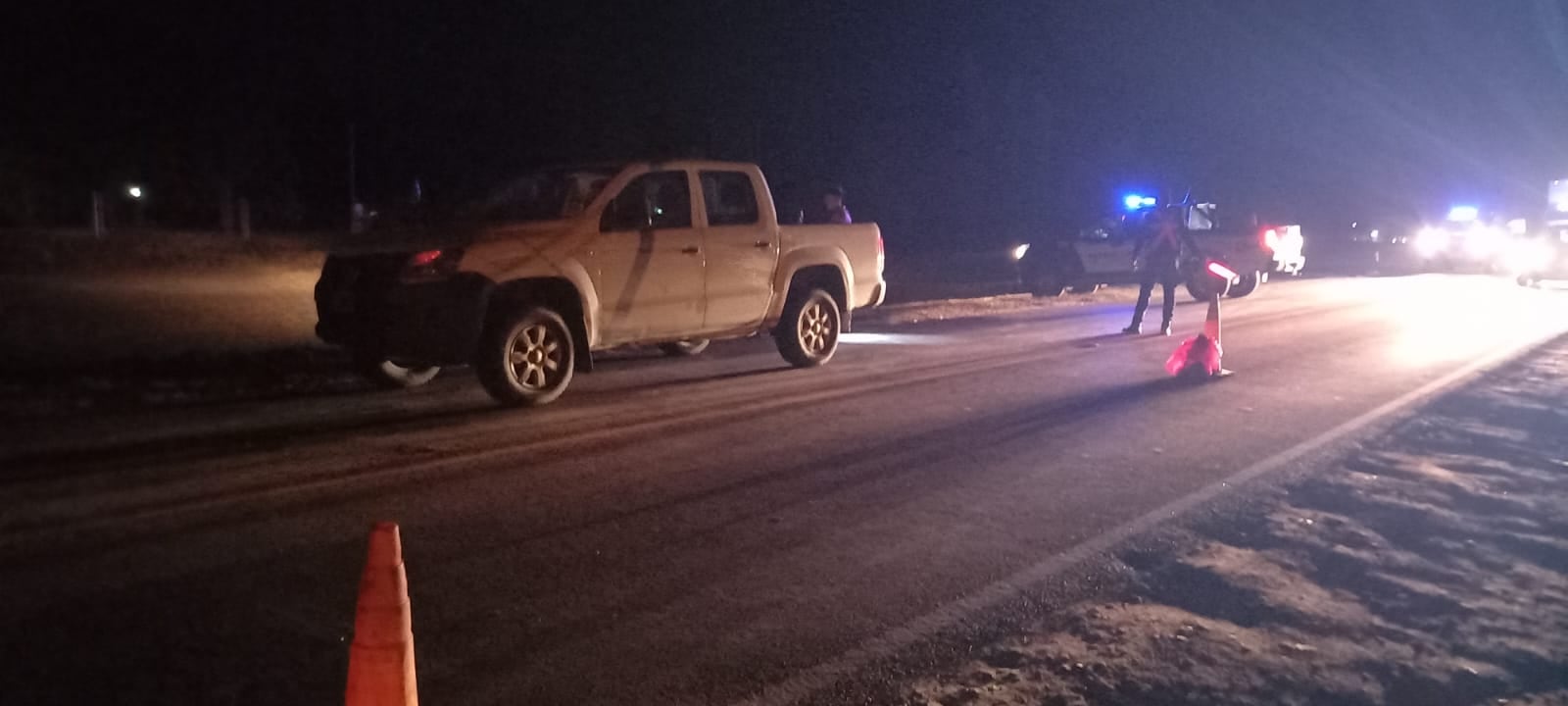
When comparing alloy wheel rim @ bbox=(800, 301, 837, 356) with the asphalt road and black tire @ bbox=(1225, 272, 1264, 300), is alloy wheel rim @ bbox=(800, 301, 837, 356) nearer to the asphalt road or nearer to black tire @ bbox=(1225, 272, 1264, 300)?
the asphalt road

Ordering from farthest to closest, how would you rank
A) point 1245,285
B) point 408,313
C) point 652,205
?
point 1245,285 → point 652,205 → point 408,313

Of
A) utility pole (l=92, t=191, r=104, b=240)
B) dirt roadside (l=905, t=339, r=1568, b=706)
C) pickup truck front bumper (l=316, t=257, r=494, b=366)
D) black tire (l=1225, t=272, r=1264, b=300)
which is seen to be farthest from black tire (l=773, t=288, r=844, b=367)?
utility pole (l=92, t=191, r=104, b=240)

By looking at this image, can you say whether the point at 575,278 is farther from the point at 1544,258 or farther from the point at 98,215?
the point at 98,215

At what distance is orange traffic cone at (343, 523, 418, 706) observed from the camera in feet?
12.4

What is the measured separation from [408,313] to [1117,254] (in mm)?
19758

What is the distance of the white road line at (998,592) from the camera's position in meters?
4.83

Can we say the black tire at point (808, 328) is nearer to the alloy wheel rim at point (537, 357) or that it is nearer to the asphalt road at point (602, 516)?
the asphalt road at point (602, 516)

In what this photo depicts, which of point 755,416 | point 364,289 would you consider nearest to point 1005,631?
point 755,416

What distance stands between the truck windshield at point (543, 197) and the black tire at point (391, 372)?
1421 millimetres

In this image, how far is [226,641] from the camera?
5.14 m

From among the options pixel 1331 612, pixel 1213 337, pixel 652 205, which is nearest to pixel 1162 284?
pixel 1213 337

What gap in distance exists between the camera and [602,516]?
7.24m

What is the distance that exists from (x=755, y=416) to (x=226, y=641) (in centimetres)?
574

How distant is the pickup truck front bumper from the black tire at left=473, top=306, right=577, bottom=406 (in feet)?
0.57
